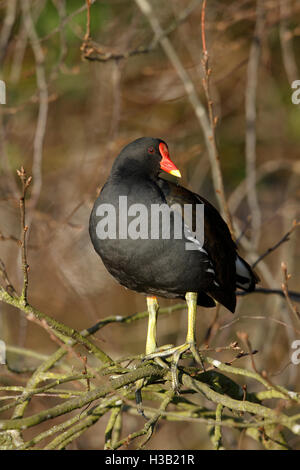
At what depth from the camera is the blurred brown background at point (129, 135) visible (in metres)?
6.46

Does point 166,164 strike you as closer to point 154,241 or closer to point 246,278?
point 154,241

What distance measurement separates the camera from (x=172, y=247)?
3.33m

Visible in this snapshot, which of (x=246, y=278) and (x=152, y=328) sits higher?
(x=246, y=278)

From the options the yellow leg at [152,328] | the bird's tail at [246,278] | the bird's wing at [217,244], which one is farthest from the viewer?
the bird's tail at [246,278]

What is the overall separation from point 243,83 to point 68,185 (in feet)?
8.50

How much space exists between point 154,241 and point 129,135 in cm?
415

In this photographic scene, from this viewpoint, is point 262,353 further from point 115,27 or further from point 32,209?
point 115,27

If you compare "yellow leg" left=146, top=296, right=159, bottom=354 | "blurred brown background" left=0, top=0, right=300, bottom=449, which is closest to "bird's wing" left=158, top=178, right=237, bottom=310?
"yellow leg" left=146, top=296, right=159, bottom=354

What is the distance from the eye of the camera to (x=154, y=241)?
3250 mm

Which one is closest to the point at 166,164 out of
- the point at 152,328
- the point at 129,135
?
the point at 152,328

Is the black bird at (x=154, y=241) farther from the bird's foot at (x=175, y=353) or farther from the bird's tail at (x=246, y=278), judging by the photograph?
the bird's tail at (x=246, y=278)

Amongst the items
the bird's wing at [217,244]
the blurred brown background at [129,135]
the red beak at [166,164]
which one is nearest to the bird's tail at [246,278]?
the bird's wing at [217,244]

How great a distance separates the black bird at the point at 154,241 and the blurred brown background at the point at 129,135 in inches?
79.3

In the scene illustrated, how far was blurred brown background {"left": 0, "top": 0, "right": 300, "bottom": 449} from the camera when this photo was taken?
6.46 metres
